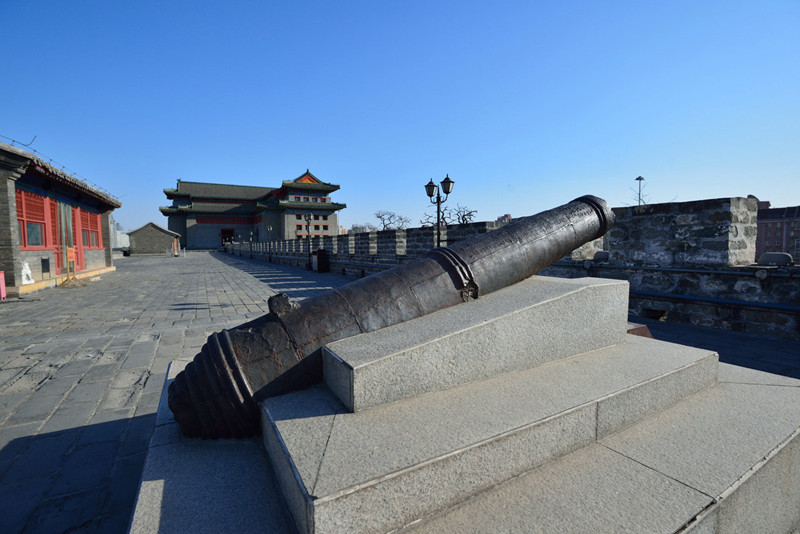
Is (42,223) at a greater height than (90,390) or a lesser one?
greater

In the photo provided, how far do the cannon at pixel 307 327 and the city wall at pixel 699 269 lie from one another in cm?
416

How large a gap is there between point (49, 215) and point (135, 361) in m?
11.9

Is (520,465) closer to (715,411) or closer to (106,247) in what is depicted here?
(715,411)

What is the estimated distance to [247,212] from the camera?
54.4 m

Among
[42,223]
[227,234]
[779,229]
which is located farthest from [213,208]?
[779,229]

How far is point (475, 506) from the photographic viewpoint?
127 centimetres

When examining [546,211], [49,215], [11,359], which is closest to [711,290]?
[546,211]

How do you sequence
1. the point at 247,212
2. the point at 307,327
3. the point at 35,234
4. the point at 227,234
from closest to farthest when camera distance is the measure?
the point at 307,327
the point at 35,234
the point at 227,234
the point at 247,212

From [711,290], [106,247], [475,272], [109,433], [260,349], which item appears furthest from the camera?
[106,247]

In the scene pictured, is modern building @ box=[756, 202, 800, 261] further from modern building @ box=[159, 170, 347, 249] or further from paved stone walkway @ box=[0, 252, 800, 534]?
paved stone walkway @ box=[0, 252, 800, 534]

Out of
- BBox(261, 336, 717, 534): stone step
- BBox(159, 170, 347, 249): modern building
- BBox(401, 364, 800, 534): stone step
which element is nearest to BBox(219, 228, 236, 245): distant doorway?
BBox(159, 170, 347, 249): modern building

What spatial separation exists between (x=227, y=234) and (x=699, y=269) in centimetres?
5691

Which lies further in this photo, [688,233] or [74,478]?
[688,233]

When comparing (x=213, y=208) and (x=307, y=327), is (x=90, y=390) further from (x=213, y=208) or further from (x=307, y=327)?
(x=213, y=208)
